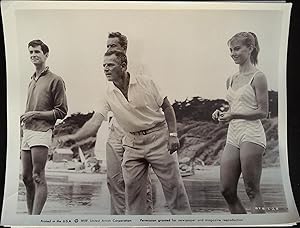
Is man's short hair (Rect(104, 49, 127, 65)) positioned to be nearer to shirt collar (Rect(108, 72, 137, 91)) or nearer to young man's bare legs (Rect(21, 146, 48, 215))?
shirt collar (Rect(108, 72, 137, 91))

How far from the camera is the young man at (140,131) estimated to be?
51 cm

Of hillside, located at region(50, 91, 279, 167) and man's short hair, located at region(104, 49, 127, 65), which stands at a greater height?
man's short hair, located at region(104, 49, 127, 65)

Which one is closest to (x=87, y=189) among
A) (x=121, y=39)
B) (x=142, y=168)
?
(x=142, y=168)

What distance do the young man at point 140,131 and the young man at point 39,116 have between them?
0.09ft

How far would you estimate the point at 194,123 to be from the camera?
534 millimetres

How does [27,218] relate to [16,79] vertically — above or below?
below

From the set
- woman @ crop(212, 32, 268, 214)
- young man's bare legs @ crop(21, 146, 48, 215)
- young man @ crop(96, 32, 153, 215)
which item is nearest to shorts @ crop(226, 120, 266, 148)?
woman @ crop(212, 32, 268, 214)

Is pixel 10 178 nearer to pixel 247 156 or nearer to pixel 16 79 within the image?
pixel 16 79

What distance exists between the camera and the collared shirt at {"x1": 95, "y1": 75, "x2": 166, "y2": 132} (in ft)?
1.72

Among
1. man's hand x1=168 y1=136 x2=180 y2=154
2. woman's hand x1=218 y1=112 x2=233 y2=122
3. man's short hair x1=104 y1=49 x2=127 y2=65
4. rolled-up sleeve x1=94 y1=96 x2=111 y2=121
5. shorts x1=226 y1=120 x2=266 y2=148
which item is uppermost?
man's short hair x1=104 y1=49 x2=127 y2=65

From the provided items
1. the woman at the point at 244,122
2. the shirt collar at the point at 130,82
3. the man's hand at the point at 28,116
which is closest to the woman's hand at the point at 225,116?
the woman at the point at 244,122

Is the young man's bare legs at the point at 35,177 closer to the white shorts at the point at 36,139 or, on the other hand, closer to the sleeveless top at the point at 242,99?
the white shorts at the point at 36,139

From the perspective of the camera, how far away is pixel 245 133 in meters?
0.53

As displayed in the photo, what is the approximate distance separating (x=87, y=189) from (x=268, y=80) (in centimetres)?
24
